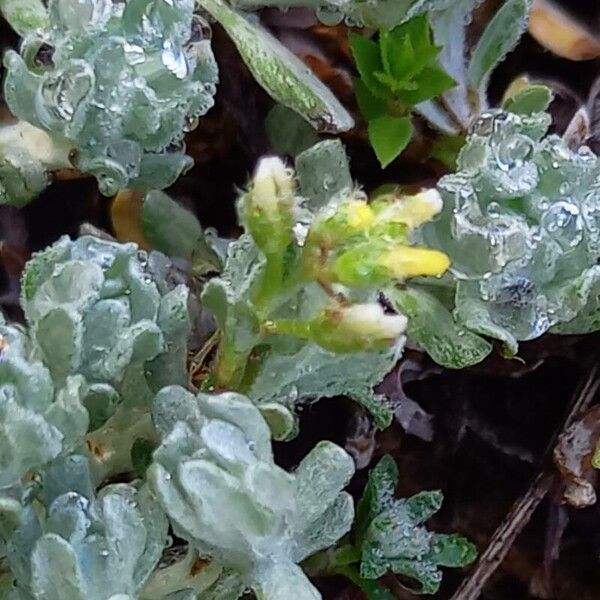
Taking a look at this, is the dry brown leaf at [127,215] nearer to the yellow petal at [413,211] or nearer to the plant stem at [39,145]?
the plant stem at [39,145]

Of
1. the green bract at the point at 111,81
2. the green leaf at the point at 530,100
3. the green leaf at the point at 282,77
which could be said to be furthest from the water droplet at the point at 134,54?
the green leaf at the point at 530,100

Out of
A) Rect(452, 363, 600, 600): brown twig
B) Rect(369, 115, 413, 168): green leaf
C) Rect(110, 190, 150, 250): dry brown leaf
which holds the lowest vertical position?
Rect(452, 363, 600, 600): brown twig

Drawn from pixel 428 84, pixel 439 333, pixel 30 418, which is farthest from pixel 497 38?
pixel 30 418

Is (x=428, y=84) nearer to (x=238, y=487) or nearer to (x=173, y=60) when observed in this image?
(x=173, y=60)

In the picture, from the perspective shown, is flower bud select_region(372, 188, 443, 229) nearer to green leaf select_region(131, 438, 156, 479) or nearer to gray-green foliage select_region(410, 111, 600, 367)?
gray-green foliage select_region(410, 111, 600, 367)

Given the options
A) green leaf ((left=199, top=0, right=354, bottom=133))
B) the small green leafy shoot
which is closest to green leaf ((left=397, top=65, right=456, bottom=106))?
the small green leafy shoot

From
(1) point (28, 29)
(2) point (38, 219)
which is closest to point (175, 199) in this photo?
(2) point (38, 219)

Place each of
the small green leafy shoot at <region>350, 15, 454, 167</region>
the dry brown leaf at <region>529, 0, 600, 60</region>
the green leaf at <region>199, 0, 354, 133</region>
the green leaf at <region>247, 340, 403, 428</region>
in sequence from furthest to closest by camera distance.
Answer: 1. the dry brown leaf at <region>529, 0, 600, 60</region>
2. the small green leafy shoot at <region>350, 15, 454, 167</region>
3. the green leaf at <region>199, 0, 354, 133</region>
4. the green leaf at <region>247, 340, 403, 428</region>
